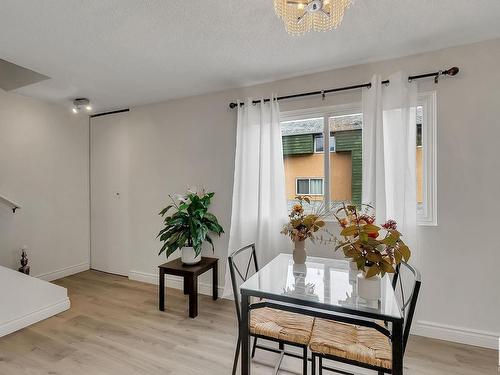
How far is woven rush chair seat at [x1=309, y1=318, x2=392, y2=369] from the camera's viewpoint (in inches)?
52.4

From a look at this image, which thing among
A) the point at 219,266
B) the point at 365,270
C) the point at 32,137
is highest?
the point at 32,137

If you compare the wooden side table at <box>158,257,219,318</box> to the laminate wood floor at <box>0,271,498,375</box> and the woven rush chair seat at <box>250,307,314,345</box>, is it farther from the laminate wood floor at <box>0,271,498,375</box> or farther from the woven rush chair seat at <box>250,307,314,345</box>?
the woven rush chair seat at <box>250,307,314,345</box>

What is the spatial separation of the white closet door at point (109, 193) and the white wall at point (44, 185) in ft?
0.44

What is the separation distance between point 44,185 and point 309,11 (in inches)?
152

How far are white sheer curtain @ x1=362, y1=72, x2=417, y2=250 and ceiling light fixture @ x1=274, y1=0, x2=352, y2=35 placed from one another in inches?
38.8

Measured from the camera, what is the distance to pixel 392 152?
232 cm

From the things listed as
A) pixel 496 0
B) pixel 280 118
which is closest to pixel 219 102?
pixel 280 118

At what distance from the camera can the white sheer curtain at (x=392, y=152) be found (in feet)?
7.42

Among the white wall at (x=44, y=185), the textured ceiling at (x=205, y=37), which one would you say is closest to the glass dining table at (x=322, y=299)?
the textured ceiling at (x=205, y=37)

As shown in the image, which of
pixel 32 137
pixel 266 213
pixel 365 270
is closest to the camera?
pixel 365 270

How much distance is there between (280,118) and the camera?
2.89 meters

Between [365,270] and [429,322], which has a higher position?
[365,270]

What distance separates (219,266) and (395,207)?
78.6 inches

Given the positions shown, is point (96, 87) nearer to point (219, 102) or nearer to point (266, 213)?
point (219, 102)
